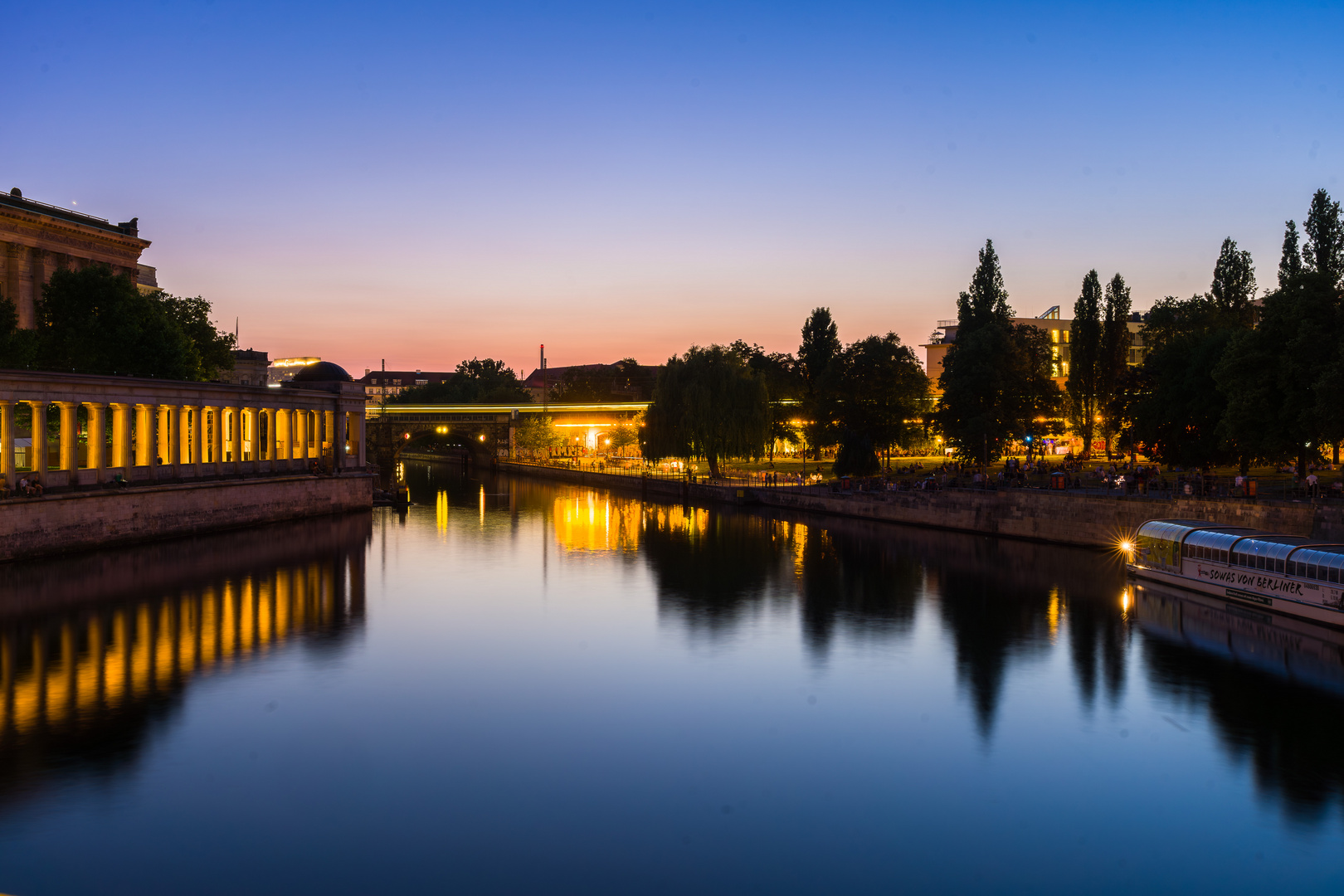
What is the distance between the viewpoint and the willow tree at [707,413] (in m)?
77.5

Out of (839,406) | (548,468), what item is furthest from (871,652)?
(548,468)

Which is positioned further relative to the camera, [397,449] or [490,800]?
[397,449]

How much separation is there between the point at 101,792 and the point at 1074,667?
2335cm

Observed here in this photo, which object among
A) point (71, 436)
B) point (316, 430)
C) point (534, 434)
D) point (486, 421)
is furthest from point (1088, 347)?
point (486, 421)

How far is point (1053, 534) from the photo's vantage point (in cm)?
4912

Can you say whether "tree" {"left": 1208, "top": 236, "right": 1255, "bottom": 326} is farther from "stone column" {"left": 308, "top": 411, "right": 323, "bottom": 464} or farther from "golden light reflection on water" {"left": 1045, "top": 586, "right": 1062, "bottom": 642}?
"stone column" {"left": 308, "top": 411, "right": 323, "bottom": 464}

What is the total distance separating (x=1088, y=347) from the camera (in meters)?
71.1

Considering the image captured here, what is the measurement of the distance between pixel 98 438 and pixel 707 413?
4309cm

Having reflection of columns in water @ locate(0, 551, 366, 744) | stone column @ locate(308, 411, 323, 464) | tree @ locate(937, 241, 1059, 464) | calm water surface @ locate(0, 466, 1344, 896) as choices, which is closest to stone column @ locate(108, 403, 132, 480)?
calm water surface @ locate(0, 466, 1344, 896)

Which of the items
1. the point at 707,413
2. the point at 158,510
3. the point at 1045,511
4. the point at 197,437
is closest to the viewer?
the point at 158,510

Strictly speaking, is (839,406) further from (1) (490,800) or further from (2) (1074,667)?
(1) (490,800)

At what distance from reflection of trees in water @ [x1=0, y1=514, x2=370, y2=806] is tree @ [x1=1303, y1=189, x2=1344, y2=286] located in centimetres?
5206

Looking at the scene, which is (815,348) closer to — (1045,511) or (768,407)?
(768,407)

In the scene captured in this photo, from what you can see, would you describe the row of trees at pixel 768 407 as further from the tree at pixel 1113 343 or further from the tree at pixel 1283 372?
the tree at pixel 1283 372
